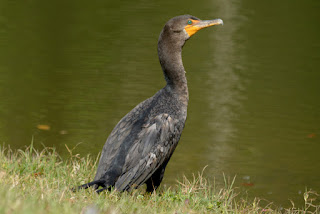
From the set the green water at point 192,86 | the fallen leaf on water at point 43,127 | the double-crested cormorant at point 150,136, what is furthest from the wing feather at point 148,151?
the fallen leaf on water at point 43,127

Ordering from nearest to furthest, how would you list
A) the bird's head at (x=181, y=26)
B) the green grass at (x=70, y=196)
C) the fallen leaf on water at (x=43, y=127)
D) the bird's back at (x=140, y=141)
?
the green grass at (x=70, y=196), the bird's back at (x=140, y=141), the bird's head at (x=181, y=26), the fallen leaf on water at (x=43, y=127)

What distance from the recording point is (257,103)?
10.9m

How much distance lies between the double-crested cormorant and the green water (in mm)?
1772

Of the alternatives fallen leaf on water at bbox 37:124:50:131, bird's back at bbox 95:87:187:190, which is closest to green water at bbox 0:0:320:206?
fallen leaf on water at bbox 37:124:50:131

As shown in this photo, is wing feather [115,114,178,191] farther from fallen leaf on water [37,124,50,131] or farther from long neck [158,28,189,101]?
fallen leaf on water [37,124,50,131]

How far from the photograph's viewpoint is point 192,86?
1152cm

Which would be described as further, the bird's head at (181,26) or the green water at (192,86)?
the green water at (192,86)

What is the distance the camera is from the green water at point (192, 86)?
8.49 m

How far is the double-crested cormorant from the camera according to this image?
5413 mm

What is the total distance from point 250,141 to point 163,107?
3.48 meters

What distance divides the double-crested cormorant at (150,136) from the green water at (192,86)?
1.77m

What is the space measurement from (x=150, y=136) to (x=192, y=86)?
5990 mm

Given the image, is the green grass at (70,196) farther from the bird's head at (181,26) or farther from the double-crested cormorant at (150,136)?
the bird's head at (181,26)

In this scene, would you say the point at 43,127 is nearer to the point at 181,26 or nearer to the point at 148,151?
the point at 181,26
